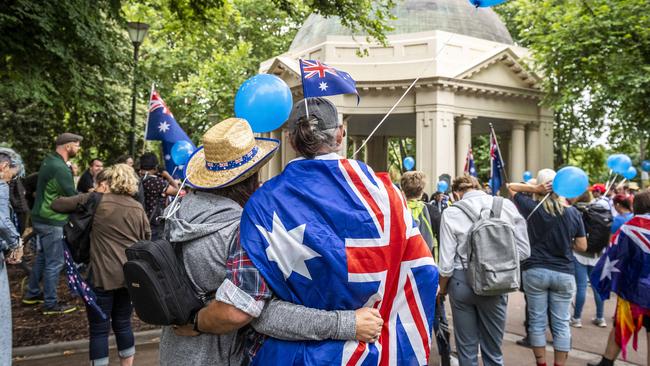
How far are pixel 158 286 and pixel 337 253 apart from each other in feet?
2.56

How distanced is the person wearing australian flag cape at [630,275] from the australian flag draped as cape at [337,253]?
3.54 m

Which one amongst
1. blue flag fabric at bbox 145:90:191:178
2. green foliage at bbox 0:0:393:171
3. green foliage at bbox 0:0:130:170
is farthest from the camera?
green foliage at bbox 0:0:393:171

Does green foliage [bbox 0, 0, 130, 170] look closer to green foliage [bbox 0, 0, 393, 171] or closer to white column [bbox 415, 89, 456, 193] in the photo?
green foliage [bbox 0, 0, 393, 171]

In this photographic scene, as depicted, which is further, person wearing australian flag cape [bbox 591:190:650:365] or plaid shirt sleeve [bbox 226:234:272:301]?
person wearing australian flag cape [bbox 591:190:650:365]

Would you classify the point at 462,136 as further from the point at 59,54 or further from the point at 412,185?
the point at 412,185

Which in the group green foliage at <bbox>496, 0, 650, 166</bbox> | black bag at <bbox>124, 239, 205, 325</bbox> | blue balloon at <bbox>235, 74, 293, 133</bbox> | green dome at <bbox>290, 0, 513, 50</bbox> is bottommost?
black bag at <bbox>124, 239, 205, 325</bbox>

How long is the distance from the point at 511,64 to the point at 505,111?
2.18 metres

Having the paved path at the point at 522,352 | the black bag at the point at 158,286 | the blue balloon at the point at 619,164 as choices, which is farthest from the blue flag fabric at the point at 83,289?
the blue balloon at the point at 619,164

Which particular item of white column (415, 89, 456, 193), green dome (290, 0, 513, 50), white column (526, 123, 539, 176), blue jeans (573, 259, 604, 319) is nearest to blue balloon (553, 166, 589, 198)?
blue jeans (573, 259, 604, 319)

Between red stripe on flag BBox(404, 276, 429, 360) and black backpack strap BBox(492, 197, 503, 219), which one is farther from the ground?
black backpack strap BBox(492, 197, 503, 219)

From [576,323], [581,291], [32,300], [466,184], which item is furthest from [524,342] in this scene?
[32,300]

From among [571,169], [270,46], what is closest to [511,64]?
[270,46]

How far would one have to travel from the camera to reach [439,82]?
22.0 meters

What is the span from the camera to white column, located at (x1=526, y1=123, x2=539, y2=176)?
25734 mm
